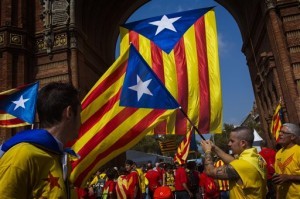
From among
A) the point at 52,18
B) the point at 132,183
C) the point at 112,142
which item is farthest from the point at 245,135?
A: the point at 52,18

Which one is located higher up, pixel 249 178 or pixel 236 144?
pixel 236 144

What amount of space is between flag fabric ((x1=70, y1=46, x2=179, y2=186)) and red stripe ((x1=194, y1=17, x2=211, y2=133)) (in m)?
1.46

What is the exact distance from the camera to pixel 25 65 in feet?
46.1

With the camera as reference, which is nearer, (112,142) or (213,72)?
(112,142)

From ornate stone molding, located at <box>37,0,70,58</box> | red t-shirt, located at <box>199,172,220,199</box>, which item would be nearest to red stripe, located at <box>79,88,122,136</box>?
red t-shirt, located at <box>199,172,220,199</box>

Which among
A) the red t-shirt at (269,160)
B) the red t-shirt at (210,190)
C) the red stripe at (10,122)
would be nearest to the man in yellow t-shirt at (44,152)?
the red t-shirt at (269,160)

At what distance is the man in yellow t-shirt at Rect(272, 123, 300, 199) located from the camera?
3.92 metres

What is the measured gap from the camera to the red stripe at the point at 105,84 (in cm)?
421

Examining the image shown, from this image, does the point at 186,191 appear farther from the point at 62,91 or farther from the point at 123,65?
the point at 62,91

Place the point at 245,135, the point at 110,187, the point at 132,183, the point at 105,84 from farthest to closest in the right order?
1. the point at 110,187
2. the point at 132,183
3. the point at 105,84
4. the point at 245,135

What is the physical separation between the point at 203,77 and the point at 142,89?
187cm

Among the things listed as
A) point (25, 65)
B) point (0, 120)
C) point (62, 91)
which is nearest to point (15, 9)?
point (25, 65)

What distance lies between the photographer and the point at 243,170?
Result: 311 cm

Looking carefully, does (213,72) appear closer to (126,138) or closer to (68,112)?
(126,138)
